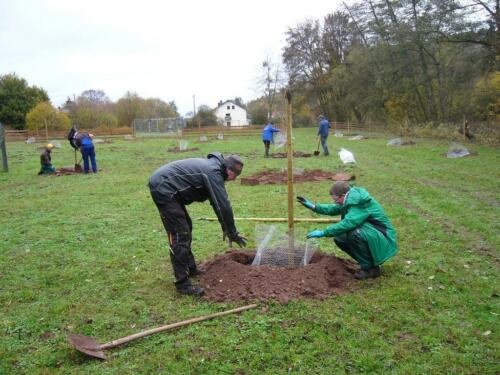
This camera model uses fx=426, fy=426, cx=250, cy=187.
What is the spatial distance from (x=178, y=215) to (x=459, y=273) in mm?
3285

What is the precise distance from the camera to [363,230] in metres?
4.73

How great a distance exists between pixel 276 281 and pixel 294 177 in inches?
304

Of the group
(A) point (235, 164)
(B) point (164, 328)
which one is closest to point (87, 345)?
(B) point (164, 328)

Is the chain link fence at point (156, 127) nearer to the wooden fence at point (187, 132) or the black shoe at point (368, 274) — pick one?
the wooden fence at point (187, 132)

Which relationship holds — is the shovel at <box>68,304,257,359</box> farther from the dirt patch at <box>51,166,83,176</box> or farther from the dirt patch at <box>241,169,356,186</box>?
the dirt patch at <box>51,166,83,176</box>

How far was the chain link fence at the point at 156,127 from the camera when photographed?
37.1 m

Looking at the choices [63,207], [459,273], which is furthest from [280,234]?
[63,207]

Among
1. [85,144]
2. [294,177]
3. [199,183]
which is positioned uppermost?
[85,144]

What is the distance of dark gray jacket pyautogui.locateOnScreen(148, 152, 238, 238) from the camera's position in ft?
14.3

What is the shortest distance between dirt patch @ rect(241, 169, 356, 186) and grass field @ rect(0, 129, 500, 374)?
8.87 feet

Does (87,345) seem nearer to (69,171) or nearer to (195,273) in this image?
(195,273)

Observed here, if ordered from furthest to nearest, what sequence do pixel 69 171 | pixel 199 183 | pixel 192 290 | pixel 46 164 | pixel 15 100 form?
pixel 15 100 < pixel 69 171 < pixel 46 164 < pixel 192 290 < pixel 199 183

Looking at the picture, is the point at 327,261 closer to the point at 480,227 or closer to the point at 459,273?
the point at 459,273

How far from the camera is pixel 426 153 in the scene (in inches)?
688
